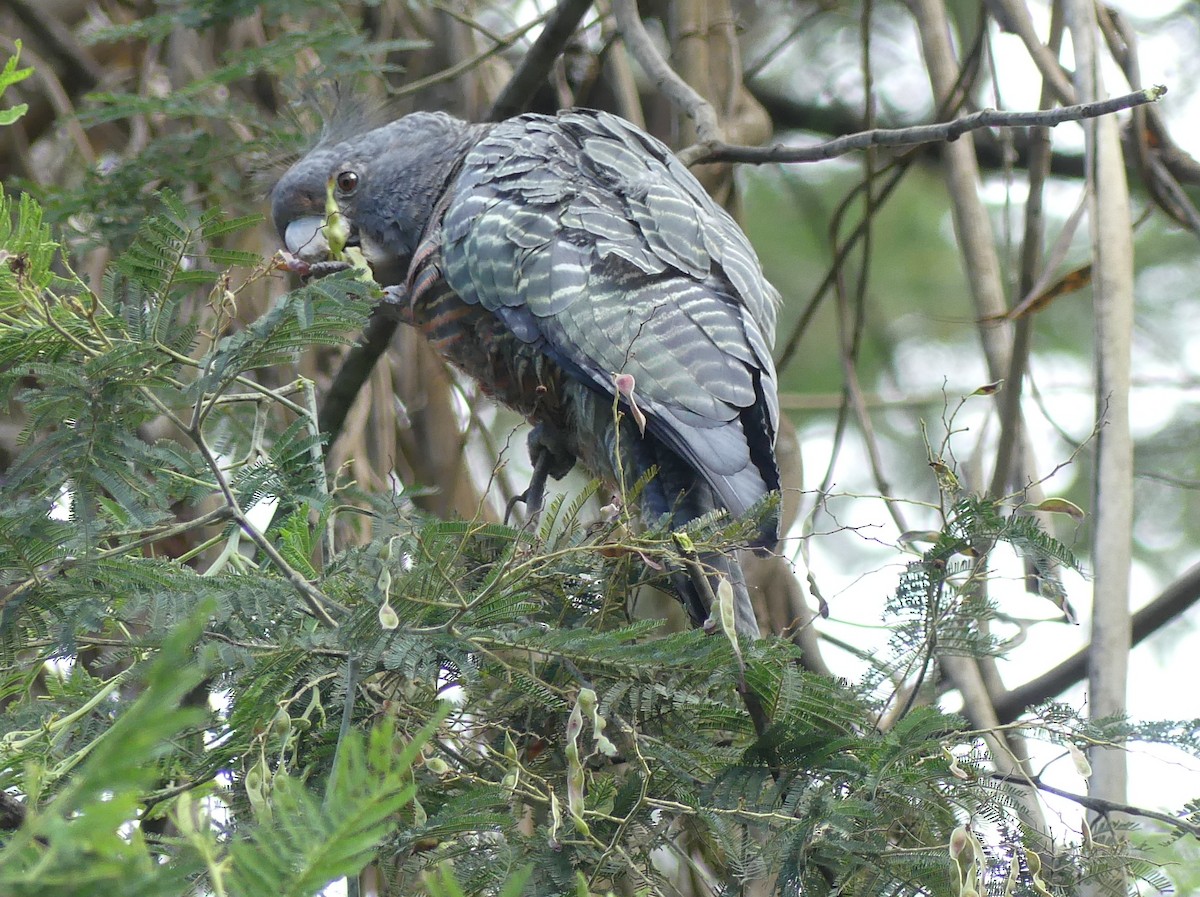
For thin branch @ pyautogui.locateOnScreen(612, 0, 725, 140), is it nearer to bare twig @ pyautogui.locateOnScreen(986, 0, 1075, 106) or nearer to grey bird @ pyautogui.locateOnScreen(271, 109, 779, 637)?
grey bird @ pyautogui.locateOnScreen(271, 109, 779, 637)

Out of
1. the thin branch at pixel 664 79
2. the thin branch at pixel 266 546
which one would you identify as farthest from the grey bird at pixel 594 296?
the thin branch at pixel 266 546

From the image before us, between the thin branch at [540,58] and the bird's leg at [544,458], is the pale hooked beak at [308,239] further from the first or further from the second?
the bird's leg at [544,458]

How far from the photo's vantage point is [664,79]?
106 inches

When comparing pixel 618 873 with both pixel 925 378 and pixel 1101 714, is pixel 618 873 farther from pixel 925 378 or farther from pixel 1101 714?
pixel 925 378

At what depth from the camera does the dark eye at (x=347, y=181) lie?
9.48 feet

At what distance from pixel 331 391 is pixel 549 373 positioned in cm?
63

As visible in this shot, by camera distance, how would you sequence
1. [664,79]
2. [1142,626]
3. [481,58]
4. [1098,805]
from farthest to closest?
[481,58] < [664,79] < [1142,626] < [1098,805]

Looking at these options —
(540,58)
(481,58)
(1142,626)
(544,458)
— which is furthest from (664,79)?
(1142,626)

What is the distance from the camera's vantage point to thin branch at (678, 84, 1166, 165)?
5.41 feet

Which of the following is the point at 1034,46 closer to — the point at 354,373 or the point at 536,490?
the point at 536,490

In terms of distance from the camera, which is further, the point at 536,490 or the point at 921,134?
the point at 536,490

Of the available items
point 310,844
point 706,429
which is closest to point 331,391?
point 706,429

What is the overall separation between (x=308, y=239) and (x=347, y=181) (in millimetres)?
186

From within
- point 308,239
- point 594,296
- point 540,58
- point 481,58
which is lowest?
point 308,239
